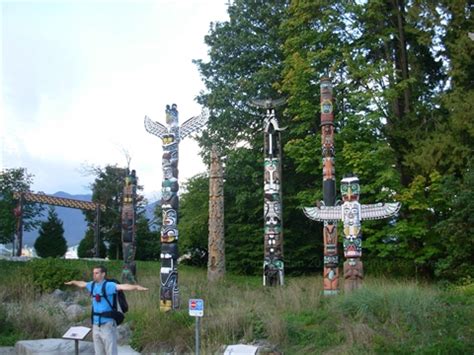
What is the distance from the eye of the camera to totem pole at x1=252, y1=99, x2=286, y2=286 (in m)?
13.7

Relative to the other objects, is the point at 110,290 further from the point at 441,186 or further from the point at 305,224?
the point at 305,224

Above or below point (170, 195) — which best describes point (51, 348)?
below

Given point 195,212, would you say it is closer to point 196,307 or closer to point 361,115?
point 361,115

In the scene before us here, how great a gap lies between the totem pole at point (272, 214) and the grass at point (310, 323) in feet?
6.33

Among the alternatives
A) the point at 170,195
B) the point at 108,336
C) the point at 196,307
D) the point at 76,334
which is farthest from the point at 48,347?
the point at 170,195

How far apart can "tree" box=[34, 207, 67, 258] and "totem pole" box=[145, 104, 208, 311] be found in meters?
20.6

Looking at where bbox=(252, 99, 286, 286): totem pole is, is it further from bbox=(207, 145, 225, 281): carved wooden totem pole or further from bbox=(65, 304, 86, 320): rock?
bbox=(65, 304, 86, 320): rock

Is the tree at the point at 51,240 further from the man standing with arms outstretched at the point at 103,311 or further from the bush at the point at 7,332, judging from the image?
the man standing with arms outstretched at the point at 103,311

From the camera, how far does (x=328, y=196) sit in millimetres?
13273

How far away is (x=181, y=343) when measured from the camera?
9.04 meters

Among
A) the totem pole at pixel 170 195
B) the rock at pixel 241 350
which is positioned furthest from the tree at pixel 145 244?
the rock at pixel 241 350

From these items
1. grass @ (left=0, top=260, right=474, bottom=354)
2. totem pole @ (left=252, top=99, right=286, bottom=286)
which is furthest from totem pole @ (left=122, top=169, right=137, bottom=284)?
grass @ (left=0, top=260, right=474, bottom=354)

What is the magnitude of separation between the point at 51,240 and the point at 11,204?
302 centimetres

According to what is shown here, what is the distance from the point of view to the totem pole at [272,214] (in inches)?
541
